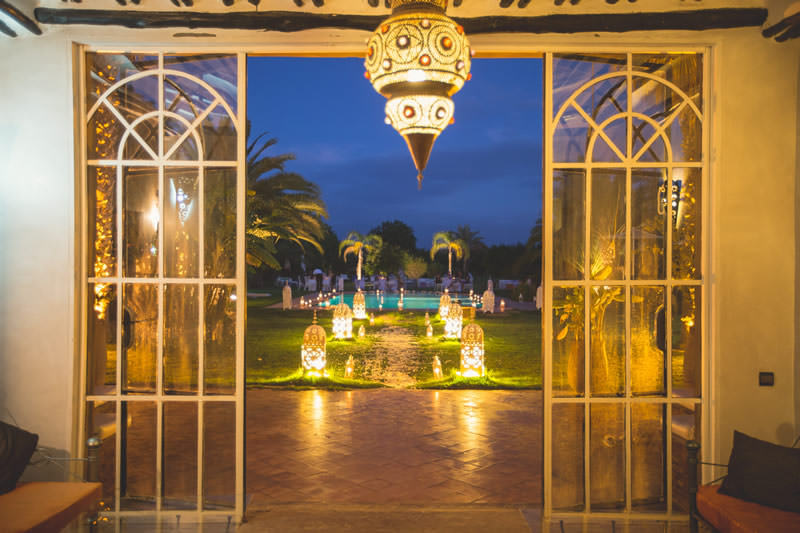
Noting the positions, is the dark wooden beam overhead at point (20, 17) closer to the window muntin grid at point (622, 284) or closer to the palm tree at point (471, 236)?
the window muntin grid at point (622, 284)

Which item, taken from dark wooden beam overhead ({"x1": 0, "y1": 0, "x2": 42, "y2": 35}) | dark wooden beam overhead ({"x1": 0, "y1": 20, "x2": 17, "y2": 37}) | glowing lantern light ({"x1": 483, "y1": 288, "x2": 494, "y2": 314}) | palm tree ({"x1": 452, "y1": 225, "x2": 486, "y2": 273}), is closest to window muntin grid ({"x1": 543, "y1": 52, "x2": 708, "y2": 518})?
dark wooden beam overhead ({"x1": 0, "y1": 0, "x2": 42, "y2": 35})

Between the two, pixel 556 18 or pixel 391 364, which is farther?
pixel 391 364

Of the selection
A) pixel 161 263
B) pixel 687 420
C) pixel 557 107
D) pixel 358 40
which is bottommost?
pixel 687 420

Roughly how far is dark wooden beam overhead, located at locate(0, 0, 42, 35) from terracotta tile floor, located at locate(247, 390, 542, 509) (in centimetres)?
354

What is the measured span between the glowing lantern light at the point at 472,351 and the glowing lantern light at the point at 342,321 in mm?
3931

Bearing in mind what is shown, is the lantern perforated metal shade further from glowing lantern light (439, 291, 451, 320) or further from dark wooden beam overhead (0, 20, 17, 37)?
glowing lantern light (439, 291, 451, 320)

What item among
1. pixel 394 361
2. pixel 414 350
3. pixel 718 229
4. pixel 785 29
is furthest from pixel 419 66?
pixel 414 350

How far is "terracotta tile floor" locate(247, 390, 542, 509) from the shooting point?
4195mm

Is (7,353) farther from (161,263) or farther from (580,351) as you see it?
(580,351)

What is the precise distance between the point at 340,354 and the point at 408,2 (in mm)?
8177

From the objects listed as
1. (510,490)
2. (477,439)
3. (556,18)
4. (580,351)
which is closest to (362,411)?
(477,439)

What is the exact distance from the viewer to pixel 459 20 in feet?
11.6

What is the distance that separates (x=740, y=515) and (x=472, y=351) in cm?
509

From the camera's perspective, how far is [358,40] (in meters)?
3.61
